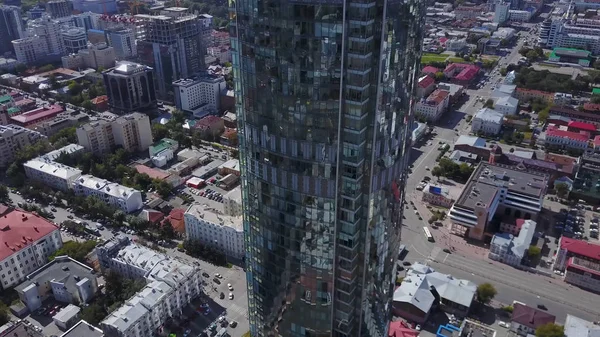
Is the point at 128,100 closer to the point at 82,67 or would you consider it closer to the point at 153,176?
the point at 153,176

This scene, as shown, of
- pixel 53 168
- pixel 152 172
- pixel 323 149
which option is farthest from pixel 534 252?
pixel 53 168

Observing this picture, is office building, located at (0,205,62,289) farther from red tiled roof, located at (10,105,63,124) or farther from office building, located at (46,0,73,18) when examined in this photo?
office building, located at (46,0,73,18)

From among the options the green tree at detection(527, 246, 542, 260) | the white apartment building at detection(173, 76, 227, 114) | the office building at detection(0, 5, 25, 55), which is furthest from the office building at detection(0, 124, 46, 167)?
the green tree at detection(527, 246, 542, 260)

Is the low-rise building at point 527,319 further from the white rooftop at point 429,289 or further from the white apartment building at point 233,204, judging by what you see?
the white apartment building at point 233,204

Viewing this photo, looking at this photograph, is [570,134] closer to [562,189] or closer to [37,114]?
[562,189]

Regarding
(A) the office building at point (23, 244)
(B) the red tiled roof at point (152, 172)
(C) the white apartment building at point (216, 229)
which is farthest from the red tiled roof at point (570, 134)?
(A) the office building at point (23, 244)

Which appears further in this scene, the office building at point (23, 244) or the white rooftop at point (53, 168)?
the white rooftop at point (53, 168)

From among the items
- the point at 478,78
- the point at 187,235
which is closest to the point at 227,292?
the point at 187,235
